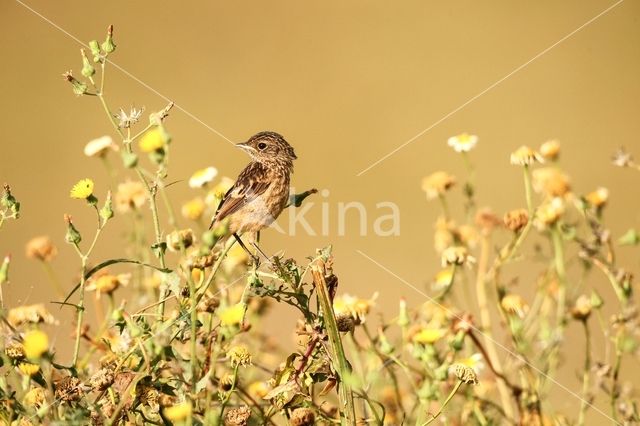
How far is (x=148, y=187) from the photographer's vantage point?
2875 mm

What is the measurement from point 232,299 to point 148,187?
1099 mm

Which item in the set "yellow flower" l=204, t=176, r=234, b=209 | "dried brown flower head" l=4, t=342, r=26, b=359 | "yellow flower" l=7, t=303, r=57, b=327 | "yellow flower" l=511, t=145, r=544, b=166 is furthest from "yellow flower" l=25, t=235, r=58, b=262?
"yellow flower" l=511, t=145, r=544, b=166

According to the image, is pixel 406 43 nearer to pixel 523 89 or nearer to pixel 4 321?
pixel 523 89

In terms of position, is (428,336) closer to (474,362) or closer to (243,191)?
(474,362)

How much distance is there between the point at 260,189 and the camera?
4832 mm

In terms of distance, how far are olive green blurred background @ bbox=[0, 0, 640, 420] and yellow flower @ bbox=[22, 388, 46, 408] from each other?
5.79 meters

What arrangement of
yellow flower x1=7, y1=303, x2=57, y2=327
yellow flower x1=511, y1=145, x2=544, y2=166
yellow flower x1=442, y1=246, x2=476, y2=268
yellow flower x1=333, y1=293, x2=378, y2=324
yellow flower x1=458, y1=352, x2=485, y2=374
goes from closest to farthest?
1. yellow flower x1=7, y1=303, x2=57, y2=327
2. yellow flower x1=458, y1=352, x2=485, y2=374
3. yellow flower x1=333, y1=293, x2=378, y2=324
4. yellow flower x1=442, y1=246, x2=476, y2=268
5. yellow flower x1=511, y1=145, x2=544, y2=166

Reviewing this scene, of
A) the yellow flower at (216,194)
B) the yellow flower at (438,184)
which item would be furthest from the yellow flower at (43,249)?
the yellow flower at (438,184)

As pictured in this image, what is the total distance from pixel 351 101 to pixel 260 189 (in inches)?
388

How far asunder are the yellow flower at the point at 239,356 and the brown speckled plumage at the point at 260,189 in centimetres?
134

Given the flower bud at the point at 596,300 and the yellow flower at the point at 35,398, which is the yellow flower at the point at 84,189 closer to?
the yellow flower at the point at 35,398

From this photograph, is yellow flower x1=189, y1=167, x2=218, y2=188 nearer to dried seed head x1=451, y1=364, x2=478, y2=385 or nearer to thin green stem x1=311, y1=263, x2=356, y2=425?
thin green stem x1=311, y1=263, x2=356, y2=425

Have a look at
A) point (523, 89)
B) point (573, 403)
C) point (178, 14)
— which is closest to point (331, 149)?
point (523, 89)

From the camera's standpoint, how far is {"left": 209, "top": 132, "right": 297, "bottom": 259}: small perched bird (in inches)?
176
